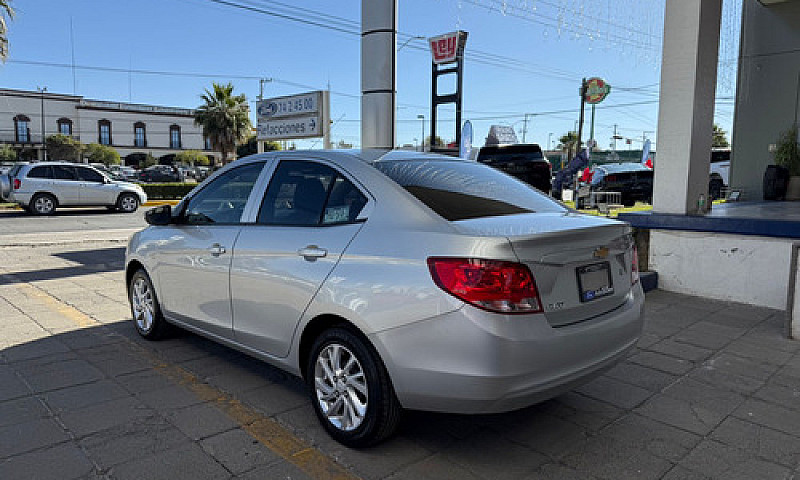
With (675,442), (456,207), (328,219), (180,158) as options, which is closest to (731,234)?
(675,442)

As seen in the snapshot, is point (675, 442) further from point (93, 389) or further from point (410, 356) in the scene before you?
point (93, 389)

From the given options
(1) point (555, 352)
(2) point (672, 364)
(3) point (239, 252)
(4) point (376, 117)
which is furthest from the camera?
(4) point (376, 117)

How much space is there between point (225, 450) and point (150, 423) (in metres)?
0.61

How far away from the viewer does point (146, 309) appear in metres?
4.75

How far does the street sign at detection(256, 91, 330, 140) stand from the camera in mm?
12148

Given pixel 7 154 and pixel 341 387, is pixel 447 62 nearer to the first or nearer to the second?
pixel 341 387

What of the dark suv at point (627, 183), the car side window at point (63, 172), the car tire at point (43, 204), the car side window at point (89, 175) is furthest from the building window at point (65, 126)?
the dark suv at point (627, 183)

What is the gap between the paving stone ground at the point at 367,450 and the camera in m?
2.75

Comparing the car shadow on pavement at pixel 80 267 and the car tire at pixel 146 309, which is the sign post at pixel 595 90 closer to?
the car shadow on pavement at pixel 80 267

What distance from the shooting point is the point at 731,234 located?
6109 mm

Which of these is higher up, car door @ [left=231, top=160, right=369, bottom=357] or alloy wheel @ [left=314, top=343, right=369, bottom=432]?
car door @ [left=231, top=160, right=369, bottom=357]

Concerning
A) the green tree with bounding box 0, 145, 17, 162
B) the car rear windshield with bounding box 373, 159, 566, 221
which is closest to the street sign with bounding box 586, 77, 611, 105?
the car rear windshield with bounding box 373, 159, 566, 221

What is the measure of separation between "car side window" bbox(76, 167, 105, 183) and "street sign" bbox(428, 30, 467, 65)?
556 inches

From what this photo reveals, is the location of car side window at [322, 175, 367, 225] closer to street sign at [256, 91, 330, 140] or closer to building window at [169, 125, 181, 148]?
street sign at [256, 91, 330, 140]
